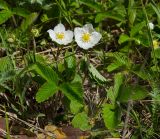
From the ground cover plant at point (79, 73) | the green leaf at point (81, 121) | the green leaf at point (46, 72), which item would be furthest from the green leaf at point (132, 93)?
the green leaf at point (46, 72)

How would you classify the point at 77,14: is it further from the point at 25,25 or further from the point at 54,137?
the point at 54,137

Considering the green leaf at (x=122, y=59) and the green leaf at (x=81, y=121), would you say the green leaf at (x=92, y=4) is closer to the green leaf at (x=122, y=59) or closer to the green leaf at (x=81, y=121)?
the green leaf at (x=122, y=59)

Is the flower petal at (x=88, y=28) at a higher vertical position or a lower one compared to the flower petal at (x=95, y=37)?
higher

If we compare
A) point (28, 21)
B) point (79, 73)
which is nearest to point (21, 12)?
point (28, 21)

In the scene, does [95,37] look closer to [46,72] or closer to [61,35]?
[61,35]

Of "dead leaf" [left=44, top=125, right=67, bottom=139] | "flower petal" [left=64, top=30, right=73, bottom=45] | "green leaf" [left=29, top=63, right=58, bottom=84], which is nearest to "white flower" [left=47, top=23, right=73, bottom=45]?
"flower petal" [left=64, top=30, right=73, bottom=45]

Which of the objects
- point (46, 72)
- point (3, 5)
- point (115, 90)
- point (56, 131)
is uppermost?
point (3, 5)
